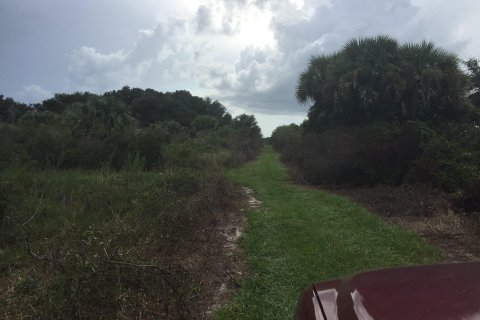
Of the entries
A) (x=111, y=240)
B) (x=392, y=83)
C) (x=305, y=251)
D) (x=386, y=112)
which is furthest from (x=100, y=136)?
(x=111, y=240)

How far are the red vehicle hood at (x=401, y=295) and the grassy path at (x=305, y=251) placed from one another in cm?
241

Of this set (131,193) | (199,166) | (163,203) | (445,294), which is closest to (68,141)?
(199,166)

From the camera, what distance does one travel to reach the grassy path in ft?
16.5

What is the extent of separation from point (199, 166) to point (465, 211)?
7.72 m

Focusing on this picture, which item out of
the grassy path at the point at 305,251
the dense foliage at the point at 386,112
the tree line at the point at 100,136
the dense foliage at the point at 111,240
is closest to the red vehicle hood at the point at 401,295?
the dense foliage at the point at 111,240

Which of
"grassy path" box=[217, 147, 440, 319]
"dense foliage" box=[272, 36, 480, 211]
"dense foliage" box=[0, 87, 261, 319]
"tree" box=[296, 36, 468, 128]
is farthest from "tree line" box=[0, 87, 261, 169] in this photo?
"tree" box=[296, 36, 468, 128]

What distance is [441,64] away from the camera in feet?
55.2

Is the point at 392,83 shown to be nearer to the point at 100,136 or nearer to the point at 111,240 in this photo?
the point at 111,240

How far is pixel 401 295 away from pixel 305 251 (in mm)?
4958

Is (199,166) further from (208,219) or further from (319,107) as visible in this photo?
(319,107)

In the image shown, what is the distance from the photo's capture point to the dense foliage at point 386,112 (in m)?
14.0

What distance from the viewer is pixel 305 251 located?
6.93m

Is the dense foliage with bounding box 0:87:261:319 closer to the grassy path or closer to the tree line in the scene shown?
the grassy path

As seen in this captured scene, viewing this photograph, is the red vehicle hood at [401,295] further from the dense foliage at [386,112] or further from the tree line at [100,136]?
the dense foliage at [386,112]
